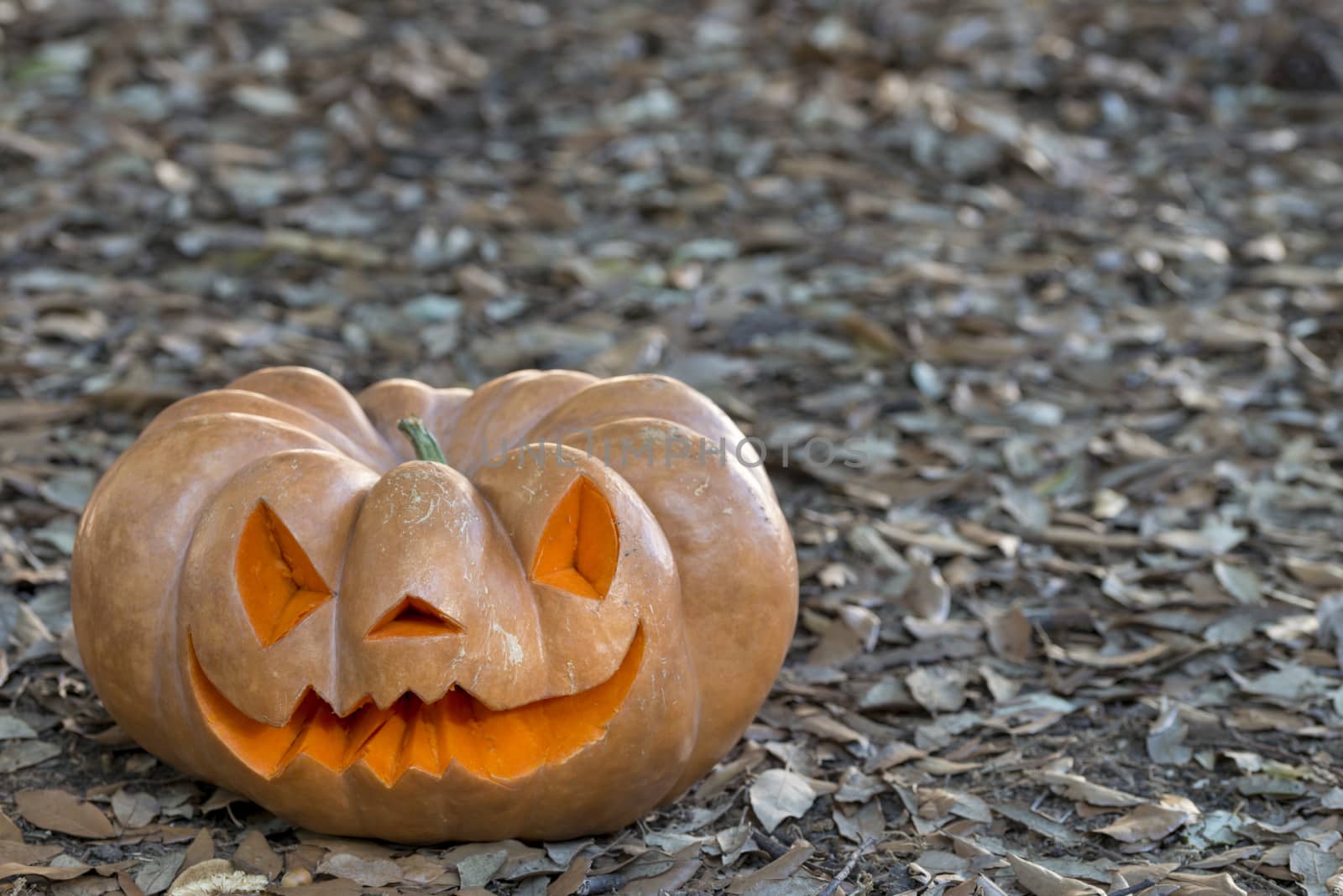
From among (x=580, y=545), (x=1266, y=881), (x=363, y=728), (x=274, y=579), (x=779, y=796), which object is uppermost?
(x=580, y=545)

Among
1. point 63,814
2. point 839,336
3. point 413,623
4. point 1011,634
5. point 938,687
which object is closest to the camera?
point 413,623

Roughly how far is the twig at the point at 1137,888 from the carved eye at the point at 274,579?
163cm

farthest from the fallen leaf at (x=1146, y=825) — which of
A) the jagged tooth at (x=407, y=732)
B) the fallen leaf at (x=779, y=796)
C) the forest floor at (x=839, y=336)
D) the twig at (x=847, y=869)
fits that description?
→ the jagged tooth at (x=407, y=732)

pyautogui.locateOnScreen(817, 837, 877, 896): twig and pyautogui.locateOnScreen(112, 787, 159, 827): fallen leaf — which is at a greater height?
pyautogui.locateOnScreen(817, 837, 877, 896): twig

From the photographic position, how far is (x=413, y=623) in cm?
270

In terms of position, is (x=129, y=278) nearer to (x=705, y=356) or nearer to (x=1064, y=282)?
(x=705, y=356)

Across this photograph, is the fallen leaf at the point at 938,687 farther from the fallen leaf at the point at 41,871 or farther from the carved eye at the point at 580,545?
the fallen leaf at the point at 41,871

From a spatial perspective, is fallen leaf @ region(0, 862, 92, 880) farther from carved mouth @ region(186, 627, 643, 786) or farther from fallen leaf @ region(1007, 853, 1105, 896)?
fallen leaf @ region(1007, 853, 1105, 896)

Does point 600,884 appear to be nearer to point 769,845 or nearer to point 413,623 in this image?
point 769,845

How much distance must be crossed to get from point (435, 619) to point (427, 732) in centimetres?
25

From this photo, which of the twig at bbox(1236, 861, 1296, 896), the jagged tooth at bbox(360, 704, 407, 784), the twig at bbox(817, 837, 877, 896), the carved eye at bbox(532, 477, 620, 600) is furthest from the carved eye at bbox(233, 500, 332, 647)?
the twig at bbox(1236, 861, 1296, 896)

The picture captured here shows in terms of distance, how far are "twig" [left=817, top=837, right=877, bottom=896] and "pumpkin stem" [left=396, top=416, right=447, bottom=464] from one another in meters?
1.17

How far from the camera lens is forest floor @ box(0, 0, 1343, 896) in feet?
10.1

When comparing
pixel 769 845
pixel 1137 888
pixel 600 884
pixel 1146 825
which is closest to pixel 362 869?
pixel 600 884
